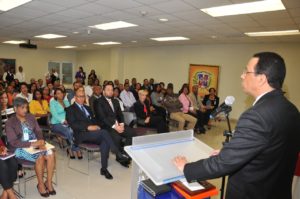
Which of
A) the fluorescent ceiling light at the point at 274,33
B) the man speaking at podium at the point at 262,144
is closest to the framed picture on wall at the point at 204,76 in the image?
the fluorescent ceiling light at the point at 274,33

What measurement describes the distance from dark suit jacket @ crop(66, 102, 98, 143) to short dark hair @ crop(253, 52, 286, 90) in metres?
2.94

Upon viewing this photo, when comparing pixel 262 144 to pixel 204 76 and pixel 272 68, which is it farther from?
pixel 204 76

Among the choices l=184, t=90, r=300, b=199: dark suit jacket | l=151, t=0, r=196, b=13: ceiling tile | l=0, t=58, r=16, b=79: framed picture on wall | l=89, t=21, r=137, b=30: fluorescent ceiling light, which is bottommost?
l=184, t=90, r=300, b=199: dark suit jacket

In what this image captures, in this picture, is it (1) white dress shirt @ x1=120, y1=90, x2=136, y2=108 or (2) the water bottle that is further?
(1) white dress shirt @ x1=120, y1=90, x2=136, y2=108

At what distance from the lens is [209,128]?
22.1 ft

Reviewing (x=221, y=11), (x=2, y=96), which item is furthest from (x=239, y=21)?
(x=2, y=96)

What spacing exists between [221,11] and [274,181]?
351 cm

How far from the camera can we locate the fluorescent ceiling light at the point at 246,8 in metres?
3.49

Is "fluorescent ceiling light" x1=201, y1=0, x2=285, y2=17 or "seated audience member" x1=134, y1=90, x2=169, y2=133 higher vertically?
"fluorescent ceiling light" x1=201, y1=0, x2=285, y2=17

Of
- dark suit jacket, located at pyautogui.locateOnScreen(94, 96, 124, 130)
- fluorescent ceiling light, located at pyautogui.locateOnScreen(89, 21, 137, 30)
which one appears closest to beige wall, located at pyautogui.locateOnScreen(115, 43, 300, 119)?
fluorescent ceiling light, located at pyautogui.locateOnScreen(89, 21, 137, 30)

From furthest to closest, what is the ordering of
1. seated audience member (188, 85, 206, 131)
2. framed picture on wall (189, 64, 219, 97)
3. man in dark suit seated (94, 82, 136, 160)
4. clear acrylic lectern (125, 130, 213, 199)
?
framed picture on wall (189, 64, 219, 97), seated audience member (188, 85, 206, 131), man in dark suit seated (94, 82, 136, 160), clear acrylic lectern (125, 130, 213, 199)

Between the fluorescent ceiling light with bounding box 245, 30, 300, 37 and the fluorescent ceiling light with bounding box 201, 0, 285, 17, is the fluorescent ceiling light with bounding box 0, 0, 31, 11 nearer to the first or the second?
the fluorescent ceiling light with bounding box 201, 0, 285, 17

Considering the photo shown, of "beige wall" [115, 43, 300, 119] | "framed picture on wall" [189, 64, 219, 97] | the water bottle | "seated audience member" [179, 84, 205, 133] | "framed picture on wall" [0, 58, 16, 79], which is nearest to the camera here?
the water bottle

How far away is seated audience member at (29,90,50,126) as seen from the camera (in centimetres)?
467
